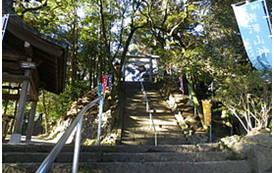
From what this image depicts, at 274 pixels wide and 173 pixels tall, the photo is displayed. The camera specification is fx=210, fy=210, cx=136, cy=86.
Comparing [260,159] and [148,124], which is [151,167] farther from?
[148,124]

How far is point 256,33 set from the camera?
4.39 meters

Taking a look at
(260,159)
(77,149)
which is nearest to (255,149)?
(260,159)

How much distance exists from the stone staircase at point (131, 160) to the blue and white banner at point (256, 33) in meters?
2.16

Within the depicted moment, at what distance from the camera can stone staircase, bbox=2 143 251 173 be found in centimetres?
238

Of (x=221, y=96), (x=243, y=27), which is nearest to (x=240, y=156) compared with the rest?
(x=243, y=27)

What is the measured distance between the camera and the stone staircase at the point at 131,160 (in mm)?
2375

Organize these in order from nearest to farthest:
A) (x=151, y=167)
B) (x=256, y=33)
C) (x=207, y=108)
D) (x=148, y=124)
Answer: (x=151, y=167)
(x=256, y=33)
(x=207, y=108)
(x=148, y=124)

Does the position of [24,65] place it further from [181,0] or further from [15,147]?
[181,0]

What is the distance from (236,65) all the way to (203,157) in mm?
5344

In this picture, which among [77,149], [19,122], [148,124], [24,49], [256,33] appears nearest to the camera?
[77,149]

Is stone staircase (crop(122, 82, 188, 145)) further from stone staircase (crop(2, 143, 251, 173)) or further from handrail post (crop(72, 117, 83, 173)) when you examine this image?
handrail post (crop(72, 117, 83, 173))

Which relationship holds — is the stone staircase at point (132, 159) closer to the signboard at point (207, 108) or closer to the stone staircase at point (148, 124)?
the stone staircase at point (148, 124)

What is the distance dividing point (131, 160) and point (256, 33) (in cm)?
369

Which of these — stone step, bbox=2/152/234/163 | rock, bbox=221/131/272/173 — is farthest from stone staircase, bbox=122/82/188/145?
stone step, bbox=2/152/234/163
